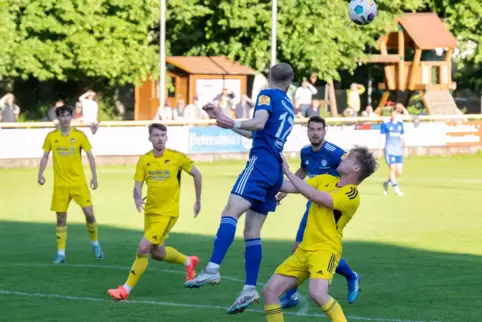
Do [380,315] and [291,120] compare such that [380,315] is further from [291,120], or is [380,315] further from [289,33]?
[289,33]

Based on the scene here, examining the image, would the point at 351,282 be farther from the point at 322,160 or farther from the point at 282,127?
the point at 282,127

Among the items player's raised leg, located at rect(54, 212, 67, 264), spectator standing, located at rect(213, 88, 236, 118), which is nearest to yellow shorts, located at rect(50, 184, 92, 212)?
player's raised leg, located at rect(54, 212, 67, 264)

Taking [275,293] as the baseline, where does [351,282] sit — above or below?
below

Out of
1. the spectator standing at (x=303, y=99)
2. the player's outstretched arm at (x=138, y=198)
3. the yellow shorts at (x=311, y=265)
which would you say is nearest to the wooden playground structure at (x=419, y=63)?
the spectator standing at (x=303, y=99)

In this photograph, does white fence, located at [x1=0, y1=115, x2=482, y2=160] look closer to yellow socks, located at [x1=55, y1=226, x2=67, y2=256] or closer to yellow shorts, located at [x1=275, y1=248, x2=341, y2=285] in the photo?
yellow socks, located at [x1=55, y1=226, x2=67, y2=256]

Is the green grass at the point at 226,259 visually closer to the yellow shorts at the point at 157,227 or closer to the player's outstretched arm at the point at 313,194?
the yellow shorts at the point at 157,227

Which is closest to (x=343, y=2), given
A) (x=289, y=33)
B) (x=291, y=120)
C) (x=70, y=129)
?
(x=289, y=33)

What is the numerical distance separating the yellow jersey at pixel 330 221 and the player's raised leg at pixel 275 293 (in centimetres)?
29

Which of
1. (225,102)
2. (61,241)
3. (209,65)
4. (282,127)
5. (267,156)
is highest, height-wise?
(209,65)

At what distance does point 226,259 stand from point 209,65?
26954 millimetres

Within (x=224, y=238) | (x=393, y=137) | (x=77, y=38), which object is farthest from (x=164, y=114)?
(x=224, y=238)

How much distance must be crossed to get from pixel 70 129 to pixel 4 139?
52.2ft

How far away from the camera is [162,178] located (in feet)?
41.4

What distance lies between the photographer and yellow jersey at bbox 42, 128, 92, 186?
1509cm
